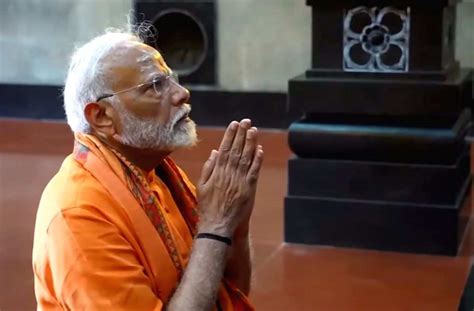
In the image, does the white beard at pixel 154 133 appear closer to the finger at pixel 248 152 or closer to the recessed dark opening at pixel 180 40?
the finger at pixel 248 152

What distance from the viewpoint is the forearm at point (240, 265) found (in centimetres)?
229

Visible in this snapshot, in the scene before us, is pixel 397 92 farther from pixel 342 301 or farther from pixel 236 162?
pixel 236 162

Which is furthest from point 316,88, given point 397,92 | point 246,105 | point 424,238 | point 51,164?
point 246,105

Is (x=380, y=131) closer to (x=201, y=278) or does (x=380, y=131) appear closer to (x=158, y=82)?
(x=158, y=82)

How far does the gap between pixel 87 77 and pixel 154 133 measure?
0.20 meters

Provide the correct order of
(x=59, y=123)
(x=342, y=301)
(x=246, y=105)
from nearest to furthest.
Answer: (x=342, y=301), (x=246, y=105), (x=59, y=123)

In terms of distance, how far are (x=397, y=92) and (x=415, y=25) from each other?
0.35 metres

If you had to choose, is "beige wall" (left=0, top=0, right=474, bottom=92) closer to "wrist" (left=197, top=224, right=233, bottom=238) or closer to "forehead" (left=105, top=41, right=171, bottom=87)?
"forehead" (left=105, top=41, right=171, bottom=87)

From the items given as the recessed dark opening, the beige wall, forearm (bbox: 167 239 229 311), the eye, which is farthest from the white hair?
the recessed dark opening

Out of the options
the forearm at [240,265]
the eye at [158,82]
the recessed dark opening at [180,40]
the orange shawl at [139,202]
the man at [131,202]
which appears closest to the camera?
the man at [131,202]

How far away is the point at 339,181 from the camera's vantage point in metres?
4.73

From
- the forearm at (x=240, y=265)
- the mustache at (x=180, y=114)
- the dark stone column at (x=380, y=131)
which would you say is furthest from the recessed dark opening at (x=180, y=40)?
the mustache at (x=180, y=114)

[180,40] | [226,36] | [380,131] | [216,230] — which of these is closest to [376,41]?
[380,131]

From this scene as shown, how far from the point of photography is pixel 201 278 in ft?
6.55
